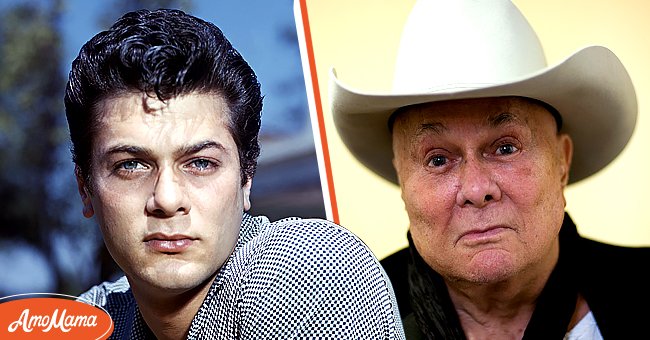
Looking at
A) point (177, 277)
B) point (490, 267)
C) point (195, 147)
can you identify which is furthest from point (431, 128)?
point (177, 277)

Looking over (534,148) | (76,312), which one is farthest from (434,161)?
(76,312)

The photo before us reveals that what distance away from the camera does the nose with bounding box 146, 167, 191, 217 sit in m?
1.75

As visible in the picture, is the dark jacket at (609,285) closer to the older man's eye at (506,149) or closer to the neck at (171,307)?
the older man's eye at (506,149)

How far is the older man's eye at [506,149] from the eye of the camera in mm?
Result: 1948

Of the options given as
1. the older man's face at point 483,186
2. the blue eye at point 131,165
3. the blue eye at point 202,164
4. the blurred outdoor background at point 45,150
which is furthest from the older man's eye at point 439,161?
the blue eye at point 131,165

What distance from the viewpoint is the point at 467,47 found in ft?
6.58

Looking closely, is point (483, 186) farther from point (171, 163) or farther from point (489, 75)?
point (171, 163)

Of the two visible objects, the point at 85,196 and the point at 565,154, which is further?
the point at 565,154

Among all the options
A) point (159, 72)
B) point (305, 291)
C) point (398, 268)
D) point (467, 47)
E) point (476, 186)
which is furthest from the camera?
point (398, 268)

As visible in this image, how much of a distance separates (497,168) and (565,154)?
0.92 ft

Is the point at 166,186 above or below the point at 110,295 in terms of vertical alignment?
above

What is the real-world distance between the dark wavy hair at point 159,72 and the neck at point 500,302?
61 cm

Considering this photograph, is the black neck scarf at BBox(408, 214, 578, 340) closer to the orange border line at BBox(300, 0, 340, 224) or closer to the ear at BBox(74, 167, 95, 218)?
the orange border line at BBox(300, 0, 340, 224)

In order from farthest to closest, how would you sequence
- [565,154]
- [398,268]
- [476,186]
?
[398,268] < [565,154] < [476,186]
